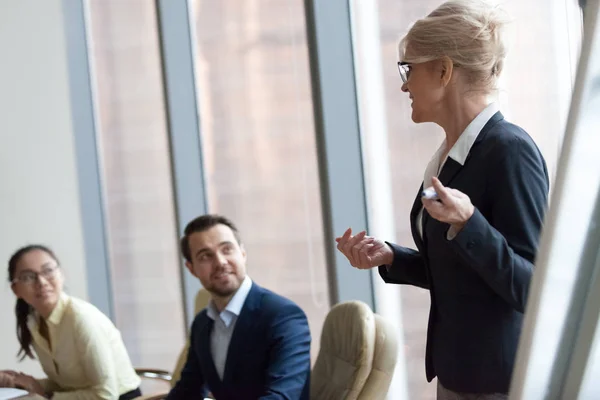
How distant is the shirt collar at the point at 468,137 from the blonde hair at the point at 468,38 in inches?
2.3

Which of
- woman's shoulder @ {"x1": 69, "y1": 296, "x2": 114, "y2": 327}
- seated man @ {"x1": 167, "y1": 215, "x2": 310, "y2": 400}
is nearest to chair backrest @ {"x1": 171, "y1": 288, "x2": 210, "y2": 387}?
woman's shoulder @ {"x1": 69, "y1": 296, "x2": 114, "y2": 327}

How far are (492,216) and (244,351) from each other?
1440 millimetres

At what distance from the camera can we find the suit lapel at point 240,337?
3018 mm

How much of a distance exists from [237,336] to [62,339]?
4.46ft

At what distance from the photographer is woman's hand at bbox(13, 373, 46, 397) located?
13.1ft

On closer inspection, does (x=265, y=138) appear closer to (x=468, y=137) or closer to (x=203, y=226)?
(x=203, y=226)

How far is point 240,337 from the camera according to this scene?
3023mm

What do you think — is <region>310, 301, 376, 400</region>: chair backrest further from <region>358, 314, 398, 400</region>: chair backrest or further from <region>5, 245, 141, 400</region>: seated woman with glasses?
<region>5, 245, 141, 400</region>: seated woman with glasses

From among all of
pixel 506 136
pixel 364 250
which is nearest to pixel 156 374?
pixel 364 250

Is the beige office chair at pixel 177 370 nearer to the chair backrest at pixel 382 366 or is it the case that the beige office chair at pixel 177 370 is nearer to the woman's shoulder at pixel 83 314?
the woman's shoulder at pixel 83 314

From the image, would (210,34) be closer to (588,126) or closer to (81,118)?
(81,118)

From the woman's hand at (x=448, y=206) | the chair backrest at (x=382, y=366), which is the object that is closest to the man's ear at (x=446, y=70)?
the woman's hand at (x=448, y=206)

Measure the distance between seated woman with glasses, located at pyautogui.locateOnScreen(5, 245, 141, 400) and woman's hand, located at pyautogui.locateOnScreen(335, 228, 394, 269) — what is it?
7.26ft

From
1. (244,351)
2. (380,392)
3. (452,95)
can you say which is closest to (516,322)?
(452,95)
